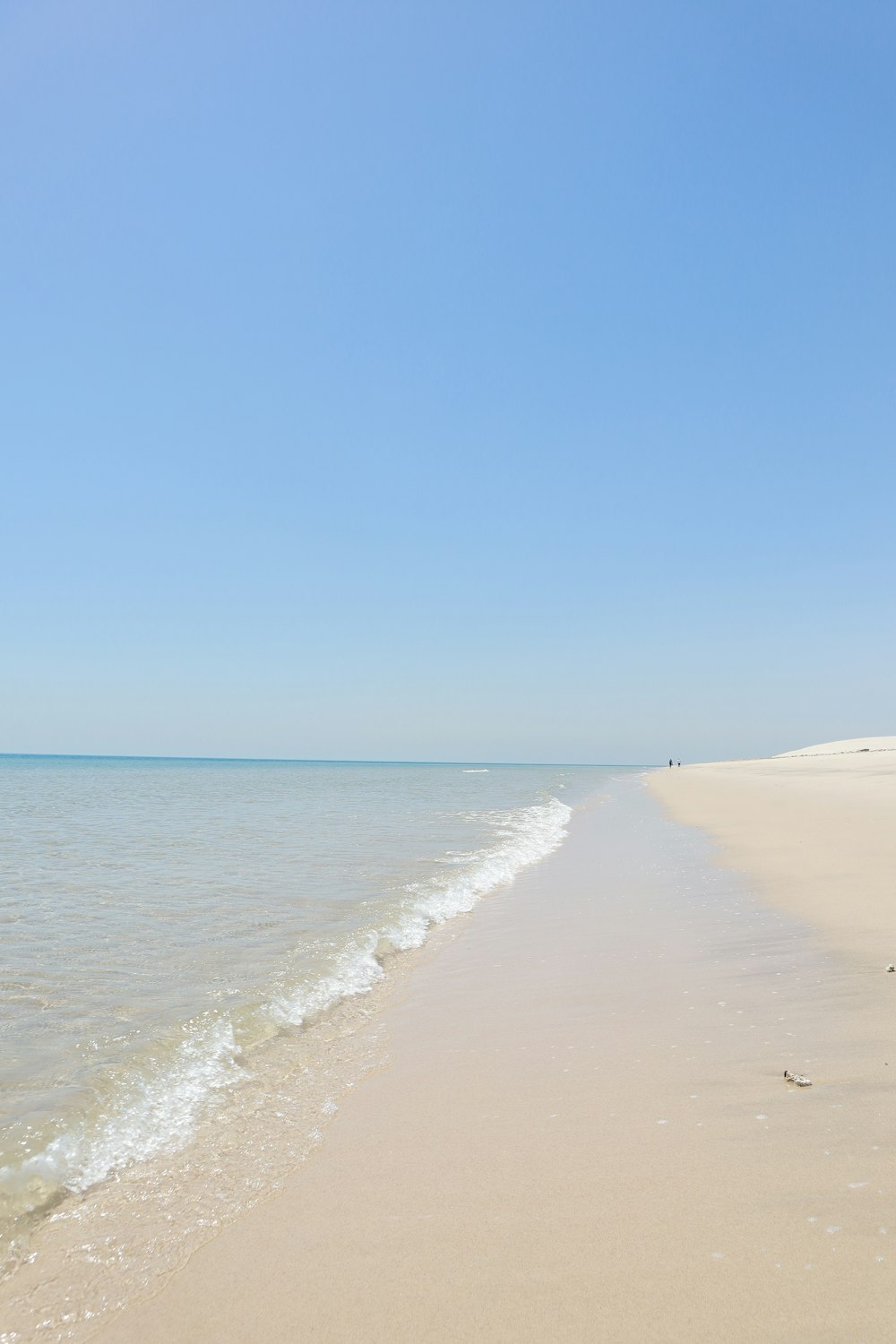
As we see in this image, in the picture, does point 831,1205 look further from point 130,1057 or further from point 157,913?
point 157,913

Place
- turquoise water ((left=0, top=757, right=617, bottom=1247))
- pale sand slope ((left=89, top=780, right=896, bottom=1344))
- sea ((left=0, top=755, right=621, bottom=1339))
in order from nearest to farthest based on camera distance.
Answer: pale sand slope ((left=89, top=780, right=896, bottom=1344)) < sea ((left=0, top=755, right=621, bottom=1339)) < turquoise water ((left=0, top=757, right=617, bottom=1247))

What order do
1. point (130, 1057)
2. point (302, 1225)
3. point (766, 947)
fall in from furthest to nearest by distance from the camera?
point (766, 947) < point (130, 1057) < point (302, 1225)

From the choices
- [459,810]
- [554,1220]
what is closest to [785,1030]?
[554,1220]

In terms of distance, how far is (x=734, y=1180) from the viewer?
295cm

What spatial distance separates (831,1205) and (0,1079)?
4.63 meters

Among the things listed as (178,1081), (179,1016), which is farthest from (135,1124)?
(179,1016)

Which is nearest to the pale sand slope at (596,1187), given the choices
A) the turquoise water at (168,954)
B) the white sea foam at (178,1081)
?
the white sea foam at (178,1081)

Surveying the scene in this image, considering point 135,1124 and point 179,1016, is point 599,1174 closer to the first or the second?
point 135,1124

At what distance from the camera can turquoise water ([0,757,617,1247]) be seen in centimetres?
418

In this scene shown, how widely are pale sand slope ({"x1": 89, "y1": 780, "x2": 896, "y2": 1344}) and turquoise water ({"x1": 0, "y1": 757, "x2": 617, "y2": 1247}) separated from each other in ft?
3.70

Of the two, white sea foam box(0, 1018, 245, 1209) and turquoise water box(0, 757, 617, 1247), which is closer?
white sea foam box(0, 1018, 245, 1209)

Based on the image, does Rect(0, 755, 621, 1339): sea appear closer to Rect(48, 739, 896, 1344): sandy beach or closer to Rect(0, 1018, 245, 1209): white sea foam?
Rect(0, 1018, 245, 1209): white sea foam

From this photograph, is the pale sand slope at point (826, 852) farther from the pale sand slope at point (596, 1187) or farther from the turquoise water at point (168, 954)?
the turquoise water at point (168, 954)

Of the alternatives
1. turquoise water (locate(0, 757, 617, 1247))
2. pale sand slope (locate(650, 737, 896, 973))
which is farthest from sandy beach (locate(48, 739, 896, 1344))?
turquoise water (locate(0, 757, 617, 1247))
